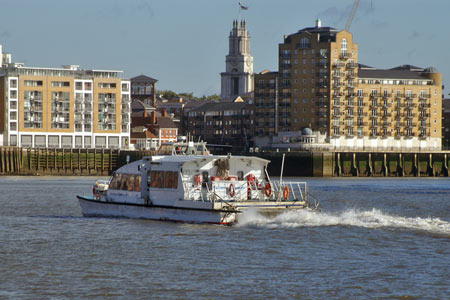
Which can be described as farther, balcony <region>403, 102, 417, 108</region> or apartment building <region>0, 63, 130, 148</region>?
balcony <region>403, 102, 417, 108</region>

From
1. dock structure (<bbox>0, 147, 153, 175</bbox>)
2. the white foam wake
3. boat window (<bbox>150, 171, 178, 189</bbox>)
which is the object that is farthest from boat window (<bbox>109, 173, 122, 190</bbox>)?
dock structure (<bbox>0, 147, 153, 175</bbox>)

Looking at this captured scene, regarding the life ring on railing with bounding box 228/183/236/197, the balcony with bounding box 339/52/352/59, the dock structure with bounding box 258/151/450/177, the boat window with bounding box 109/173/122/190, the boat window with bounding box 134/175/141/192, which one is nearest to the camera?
the life ring on railing with bounding box 228/183/236/197

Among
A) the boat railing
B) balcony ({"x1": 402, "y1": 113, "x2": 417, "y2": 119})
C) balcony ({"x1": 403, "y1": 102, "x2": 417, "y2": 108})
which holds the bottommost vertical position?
the boat railing

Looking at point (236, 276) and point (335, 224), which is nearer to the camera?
point (236, 276)

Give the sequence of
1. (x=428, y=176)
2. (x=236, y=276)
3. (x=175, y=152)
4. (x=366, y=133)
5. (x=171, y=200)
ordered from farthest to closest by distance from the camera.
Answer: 1. (x=366, y=133)
2. (x=428, y=176)
3. (x=175, y=152)
4. (x=171, y=200)
5. (x=236, y=276)

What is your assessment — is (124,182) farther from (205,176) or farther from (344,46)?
(344,46)

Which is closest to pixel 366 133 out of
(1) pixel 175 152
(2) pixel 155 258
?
(1) pixel 175 152

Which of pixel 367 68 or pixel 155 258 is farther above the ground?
pixel 367 68

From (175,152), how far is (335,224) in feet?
35.9

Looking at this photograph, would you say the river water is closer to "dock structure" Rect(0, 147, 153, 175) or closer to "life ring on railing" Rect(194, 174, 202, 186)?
"life ring on railing" Rect(194, 174, 202, 186)

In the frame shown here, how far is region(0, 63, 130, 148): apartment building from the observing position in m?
161

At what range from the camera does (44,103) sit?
16250cm

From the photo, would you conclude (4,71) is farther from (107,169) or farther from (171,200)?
(171,200)

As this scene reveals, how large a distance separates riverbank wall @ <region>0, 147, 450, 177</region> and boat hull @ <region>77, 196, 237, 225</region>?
3692 inches
